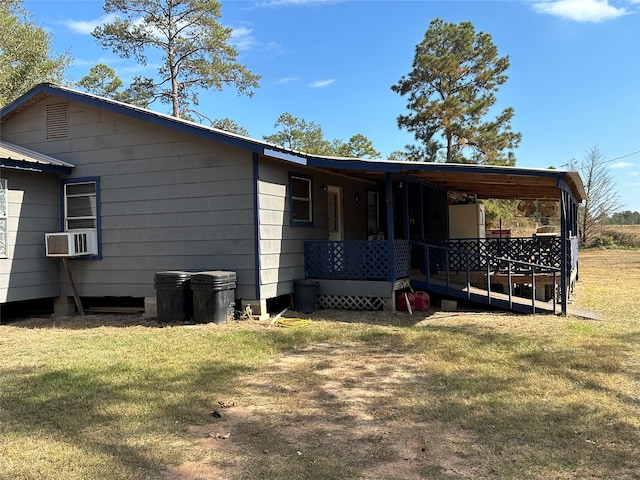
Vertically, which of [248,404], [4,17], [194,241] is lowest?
[248,404]

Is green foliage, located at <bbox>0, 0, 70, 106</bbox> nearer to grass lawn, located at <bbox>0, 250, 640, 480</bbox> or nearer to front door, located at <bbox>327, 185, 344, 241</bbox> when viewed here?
front door, located at <bbox>327, 185, 344, 241</bbox>

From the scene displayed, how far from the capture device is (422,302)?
955 cm

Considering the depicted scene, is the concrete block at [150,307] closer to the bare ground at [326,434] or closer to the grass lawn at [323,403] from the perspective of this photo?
the grass lawn at [323,403]

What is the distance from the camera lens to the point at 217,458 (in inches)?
131

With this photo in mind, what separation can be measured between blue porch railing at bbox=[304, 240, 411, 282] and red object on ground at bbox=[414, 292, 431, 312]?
47 centimetres

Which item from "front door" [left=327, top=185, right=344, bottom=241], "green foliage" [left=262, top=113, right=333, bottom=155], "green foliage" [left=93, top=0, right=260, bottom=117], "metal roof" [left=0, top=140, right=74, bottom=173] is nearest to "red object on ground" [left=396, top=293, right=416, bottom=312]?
"front door" [left=327, top=185, right=344, bottom=241]

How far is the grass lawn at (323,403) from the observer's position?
3.22m

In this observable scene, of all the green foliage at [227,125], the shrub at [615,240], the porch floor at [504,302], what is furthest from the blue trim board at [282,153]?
the shrub at [615,240]

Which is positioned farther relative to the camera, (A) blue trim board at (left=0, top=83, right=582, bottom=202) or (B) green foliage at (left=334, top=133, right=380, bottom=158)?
(B) green foliage at (left=334, top=133, right=380, bottom=158)

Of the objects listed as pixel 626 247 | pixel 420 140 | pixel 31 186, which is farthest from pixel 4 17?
pixel 626 247

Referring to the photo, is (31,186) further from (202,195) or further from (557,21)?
(557,21)

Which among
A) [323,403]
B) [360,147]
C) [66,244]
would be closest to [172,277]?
[66,244]

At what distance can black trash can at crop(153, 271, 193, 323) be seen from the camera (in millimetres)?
8266

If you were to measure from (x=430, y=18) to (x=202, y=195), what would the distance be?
22.5 metres
